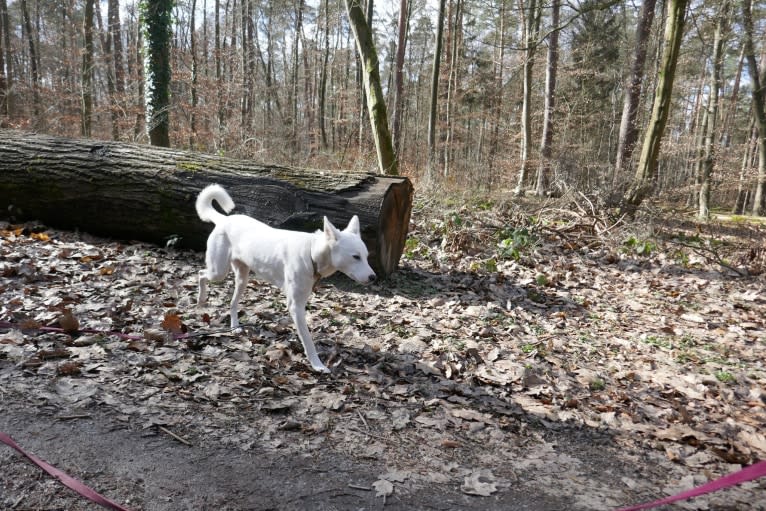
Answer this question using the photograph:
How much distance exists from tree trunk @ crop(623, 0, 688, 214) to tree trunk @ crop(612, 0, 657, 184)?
0.79 m

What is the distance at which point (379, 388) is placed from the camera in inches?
141

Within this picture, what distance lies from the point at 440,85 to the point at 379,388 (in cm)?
2351

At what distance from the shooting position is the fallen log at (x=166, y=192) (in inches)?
225

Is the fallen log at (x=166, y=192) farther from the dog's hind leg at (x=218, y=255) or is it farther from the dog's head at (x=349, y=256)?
the dog's head at (x=349, y=256)

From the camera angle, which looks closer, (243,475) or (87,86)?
(243,475)

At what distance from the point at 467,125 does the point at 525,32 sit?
1275 cm

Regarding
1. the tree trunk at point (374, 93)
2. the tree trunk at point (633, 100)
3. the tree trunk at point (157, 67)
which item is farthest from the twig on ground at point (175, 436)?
the tree trunk at point (633, 100)

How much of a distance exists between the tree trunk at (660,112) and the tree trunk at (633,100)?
31.3 inches

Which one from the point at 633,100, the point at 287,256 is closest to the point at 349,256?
the point at 287,256

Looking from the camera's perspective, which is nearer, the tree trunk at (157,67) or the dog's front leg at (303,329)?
the dog's front leg at (303,329)

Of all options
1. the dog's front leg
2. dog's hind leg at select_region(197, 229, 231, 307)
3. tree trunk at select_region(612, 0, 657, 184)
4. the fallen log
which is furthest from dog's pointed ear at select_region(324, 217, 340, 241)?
tree trunk at select_region(612, 0, 657, 184)

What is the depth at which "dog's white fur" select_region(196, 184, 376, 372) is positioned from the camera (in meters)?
3.38

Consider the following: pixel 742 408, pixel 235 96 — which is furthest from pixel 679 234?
pixel 235 96

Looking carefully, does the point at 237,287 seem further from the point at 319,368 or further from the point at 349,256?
the point at 349,256
